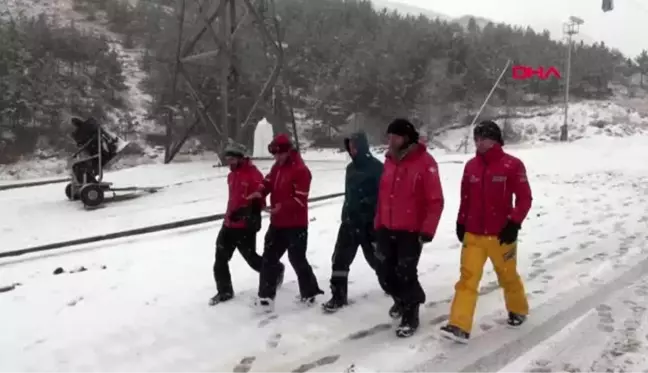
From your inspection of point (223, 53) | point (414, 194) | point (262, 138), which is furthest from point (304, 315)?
point (262, 138)

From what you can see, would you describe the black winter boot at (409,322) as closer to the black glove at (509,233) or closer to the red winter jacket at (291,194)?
the black glove at (509,233)

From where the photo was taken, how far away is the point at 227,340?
16.1 ft

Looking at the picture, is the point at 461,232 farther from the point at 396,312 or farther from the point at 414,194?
the point at 396,312

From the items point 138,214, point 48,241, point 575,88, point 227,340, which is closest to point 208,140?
point 138,214

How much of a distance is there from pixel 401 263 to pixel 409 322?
48 cm

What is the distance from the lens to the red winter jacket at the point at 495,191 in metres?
4.69

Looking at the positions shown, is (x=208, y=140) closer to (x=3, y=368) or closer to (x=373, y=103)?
(x=373, y=103)

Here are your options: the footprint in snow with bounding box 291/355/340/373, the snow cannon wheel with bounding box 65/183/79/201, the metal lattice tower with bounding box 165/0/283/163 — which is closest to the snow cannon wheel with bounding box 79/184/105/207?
the snow cannon wheel with bounding box 65/183/79/201

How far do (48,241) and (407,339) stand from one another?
24.5 ft

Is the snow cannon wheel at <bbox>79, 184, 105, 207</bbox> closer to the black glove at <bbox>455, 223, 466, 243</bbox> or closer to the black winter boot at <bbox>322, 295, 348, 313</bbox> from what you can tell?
the black winter boot at <bbox>322, 295, 348, 313</bbox>

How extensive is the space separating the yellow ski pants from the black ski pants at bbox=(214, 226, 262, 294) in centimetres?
201

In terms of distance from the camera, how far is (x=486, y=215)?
470 cm

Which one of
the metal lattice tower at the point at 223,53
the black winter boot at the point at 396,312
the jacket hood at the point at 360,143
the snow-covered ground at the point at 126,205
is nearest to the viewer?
the black winter boot at the point at 396,312

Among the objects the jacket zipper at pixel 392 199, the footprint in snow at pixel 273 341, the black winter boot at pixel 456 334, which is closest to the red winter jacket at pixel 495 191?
the jacket zipper at pixel 392 199
